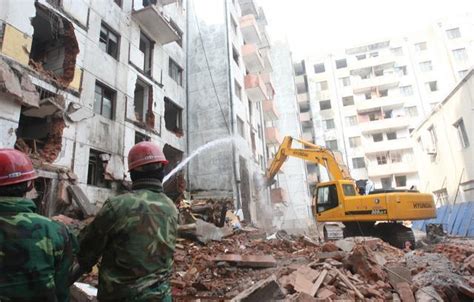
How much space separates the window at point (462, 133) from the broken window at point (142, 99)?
51.9ft

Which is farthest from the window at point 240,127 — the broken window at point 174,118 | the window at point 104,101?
the window at point 104,101

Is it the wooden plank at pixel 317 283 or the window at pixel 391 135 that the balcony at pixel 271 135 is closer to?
the window at pixel 391 135

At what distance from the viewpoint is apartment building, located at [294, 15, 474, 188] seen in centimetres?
3831

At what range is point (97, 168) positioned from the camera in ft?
36.5

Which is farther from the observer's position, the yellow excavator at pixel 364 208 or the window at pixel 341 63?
the window at pixel 341 63

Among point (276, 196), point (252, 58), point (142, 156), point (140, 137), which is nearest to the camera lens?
point (142, 156)

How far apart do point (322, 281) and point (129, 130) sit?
9.86m

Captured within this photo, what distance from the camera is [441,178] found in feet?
67.4

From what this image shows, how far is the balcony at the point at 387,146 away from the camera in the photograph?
3753 cm

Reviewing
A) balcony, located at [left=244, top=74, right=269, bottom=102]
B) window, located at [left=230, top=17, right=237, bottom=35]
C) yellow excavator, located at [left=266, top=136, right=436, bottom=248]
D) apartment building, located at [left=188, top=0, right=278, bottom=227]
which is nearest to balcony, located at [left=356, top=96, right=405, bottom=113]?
apartment building, located at [left=188, top=0, right=278, bottom=227]

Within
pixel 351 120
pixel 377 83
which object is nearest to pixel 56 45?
pixel 351 120

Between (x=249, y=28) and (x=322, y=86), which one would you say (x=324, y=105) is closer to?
(x=322, y=86)

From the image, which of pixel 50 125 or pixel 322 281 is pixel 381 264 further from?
pixel 50 125

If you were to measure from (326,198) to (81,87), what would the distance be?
29.7 feet
